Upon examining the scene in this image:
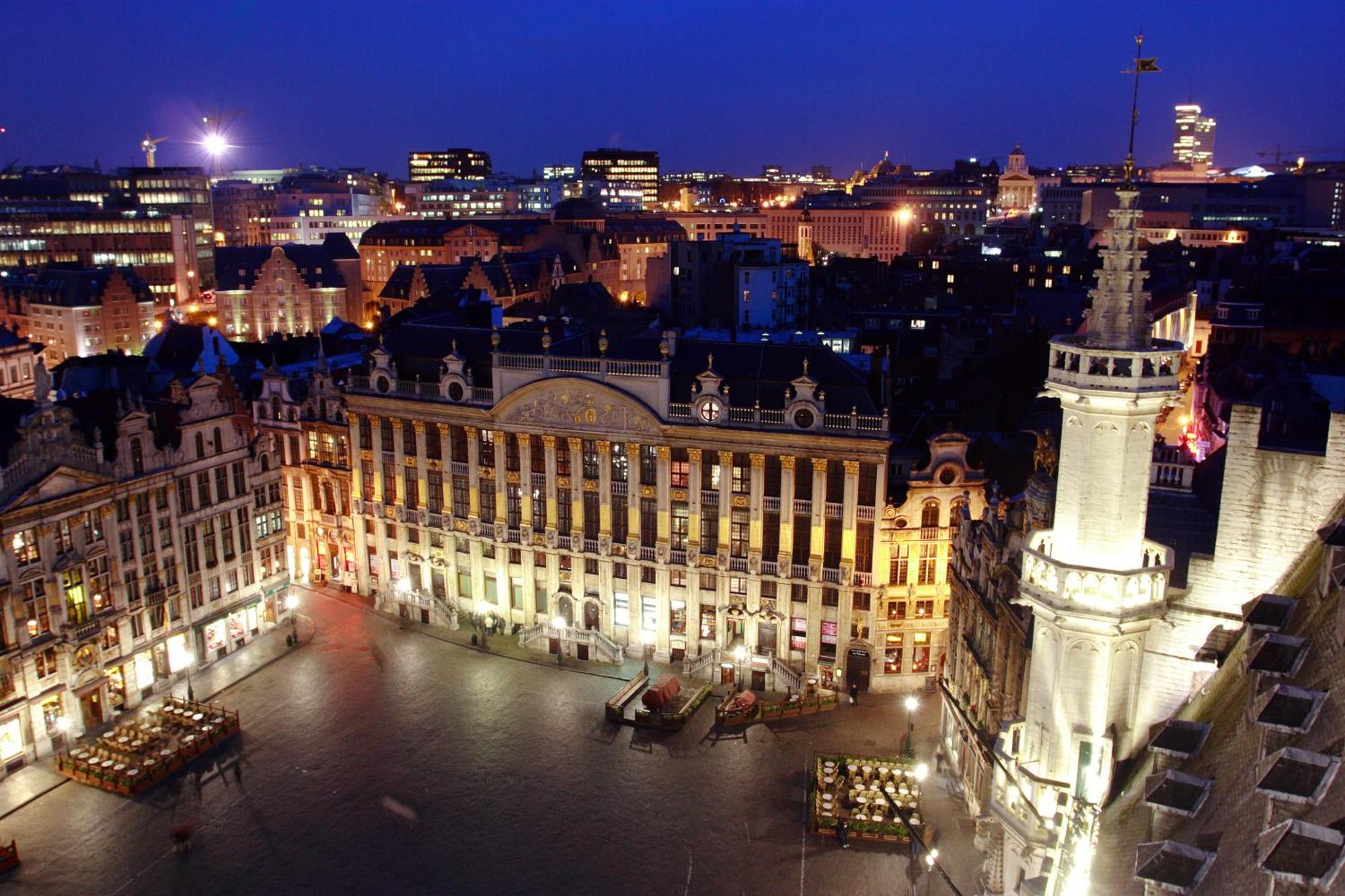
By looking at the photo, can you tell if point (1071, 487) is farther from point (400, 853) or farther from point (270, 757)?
point (270, 757)

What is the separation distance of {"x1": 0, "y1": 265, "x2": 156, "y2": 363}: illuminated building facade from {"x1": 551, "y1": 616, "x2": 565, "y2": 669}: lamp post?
103892 mm

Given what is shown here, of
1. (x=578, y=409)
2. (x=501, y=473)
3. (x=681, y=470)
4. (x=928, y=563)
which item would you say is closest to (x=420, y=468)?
(x=501, y=473)

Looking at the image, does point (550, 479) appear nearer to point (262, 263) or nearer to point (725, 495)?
point (725, 495)

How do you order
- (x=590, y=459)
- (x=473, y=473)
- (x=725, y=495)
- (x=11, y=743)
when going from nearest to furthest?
1. (x=11, y=743)
2. (x=725, y=495)
3. (x=590, y=459)
4. (x=473, y=473)

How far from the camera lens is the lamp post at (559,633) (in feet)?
224

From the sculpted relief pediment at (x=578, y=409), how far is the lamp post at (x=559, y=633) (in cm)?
1242

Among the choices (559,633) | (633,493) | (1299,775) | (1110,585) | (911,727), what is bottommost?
(911,727)

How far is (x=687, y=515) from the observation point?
6531 centimetres

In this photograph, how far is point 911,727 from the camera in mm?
57188

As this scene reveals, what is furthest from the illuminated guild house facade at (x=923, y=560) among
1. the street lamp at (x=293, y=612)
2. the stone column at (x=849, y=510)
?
the street lamp at (x=293, y=612)

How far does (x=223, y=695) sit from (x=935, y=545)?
4273 centimetres

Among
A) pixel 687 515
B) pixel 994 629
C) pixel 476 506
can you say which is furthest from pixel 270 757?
pixel 994 629

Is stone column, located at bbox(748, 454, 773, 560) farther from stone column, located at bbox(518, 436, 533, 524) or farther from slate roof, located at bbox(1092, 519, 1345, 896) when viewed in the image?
slate roof, located at bbox(1092, 519, 1345, 896)

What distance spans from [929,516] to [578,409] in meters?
21.9
